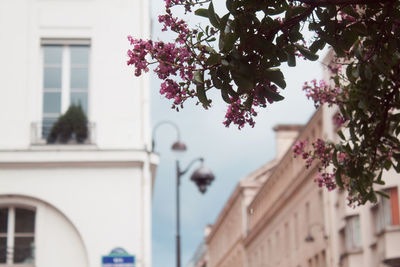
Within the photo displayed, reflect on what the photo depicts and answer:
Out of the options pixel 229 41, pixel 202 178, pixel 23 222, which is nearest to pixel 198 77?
pixel 229 41

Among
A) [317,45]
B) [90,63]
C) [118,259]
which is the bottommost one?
[118,259]

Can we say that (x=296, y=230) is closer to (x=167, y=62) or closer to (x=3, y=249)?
(x=3, y=249)

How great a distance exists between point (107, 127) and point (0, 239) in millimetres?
3261

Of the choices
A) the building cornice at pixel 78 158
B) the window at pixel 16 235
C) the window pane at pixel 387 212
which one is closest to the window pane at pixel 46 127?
the building cornice at pixel 78 158

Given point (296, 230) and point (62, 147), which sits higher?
point (296, 230)

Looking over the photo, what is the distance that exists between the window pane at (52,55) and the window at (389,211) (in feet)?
48.5

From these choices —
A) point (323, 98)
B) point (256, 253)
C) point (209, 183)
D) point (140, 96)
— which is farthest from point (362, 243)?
point (256, 253)

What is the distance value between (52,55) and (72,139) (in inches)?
77.7

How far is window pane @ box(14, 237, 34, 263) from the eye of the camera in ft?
68.9

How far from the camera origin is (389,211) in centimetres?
3397

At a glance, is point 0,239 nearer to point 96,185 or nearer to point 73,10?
point 96,185

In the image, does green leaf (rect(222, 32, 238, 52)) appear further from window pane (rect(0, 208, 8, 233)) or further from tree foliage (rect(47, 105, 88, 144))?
window pane (rect(0, 208, 8, 233))

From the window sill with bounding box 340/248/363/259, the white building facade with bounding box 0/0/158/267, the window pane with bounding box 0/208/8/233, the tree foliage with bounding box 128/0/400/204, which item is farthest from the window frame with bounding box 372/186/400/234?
the tree foliage with bounding box 128/0/400/204

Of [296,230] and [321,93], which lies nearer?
[321,93]
